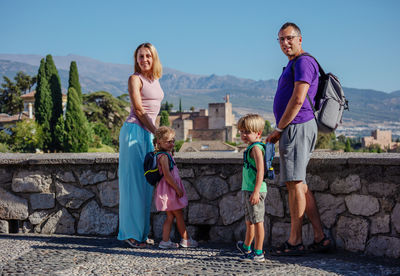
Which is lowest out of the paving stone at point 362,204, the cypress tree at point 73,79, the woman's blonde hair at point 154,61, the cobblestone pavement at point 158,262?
the cobblestone pavement at point 158,262

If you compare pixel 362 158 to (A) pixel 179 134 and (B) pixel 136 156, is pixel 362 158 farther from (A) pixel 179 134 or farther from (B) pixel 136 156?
(A) pixel 179 134

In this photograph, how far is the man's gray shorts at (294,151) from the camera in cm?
304

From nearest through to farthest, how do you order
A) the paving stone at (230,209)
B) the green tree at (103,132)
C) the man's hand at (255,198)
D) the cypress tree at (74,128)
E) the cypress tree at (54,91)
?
the man's hand at (255,198)
the paving stone at (230,209)
the cypress tree at (74,128)
the cypress tree at (54,91)
the green tree at (103,132)

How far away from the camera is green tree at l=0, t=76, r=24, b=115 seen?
52062 millimetres

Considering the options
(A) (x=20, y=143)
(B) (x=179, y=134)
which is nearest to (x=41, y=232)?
(A) (x=20, y=143)

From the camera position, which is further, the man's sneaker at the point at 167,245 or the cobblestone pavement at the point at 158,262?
the man's sneaker at the point at 167,245

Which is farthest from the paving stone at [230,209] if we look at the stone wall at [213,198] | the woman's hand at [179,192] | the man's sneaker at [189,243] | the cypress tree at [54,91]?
the cypress tree at [54,91]

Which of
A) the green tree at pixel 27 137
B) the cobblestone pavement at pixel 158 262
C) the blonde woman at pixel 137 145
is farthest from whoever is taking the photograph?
the green tree at pixel 27 137

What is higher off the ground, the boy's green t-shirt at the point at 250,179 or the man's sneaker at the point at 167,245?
the boy's green t-shirt at the point at 250,179

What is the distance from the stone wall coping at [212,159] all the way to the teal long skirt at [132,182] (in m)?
0.35

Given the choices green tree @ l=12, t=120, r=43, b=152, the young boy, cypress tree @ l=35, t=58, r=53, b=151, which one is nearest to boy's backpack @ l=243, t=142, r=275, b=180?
the young boy

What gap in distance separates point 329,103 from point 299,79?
0.29 meters

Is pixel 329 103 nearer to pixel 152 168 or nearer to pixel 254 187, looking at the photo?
pixel 254 187

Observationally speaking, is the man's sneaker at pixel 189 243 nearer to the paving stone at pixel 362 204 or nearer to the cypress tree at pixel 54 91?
the paving stone at pixel 362 204
